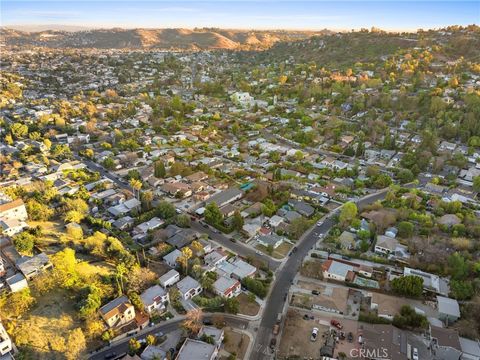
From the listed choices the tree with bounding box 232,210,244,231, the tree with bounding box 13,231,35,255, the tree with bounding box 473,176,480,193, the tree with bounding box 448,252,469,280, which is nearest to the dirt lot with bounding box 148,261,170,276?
the tree with bounding box 232,210,244,231

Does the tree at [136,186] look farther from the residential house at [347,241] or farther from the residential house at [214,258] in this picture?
the residential house at [347,241]

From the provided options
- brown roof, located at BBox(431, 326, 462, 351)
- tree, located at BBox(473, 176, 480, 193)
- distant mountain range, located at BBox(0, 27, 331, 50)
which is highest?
distant mountain range, located at BBox(0, 27, 331, 50)

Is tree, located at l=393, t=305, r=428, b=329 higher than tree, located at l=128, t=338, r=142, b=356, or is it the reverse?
tree, located at l=393, t=305, r=428, b=329

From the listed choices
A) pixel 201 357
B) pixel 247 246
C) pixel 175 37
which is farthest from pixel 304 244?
pixel 175 37

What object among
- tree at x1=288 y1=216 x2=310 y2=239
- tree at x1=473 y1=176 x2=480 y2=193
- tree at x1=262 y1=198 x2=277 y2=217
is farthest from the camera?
tree at x1=473 y1=176 x2=480 y2=193

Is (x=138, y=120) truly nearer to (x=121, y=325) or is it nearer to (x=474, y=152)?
(x=121, y=325)

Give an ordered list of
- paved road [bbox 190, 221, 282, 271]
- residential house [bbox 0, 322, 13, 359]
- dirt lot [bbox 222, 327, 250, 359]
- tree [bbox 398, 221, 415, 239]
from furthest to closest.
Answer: tree [bbox 398, 221, 415, 239] → paved road [bbox 190, 221, 282, 271] → dirt lot [bbox 222, 327, 250, 359] → residential house [bbox 0, 322, 13, 359]

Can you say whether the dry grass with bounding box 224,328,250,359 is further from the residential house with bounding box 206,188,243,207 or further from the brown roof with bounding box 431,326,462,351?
the residential house with bounding box 206,188,243,207

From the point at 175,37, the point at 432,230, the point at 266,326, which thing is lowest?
the point at 266,326
